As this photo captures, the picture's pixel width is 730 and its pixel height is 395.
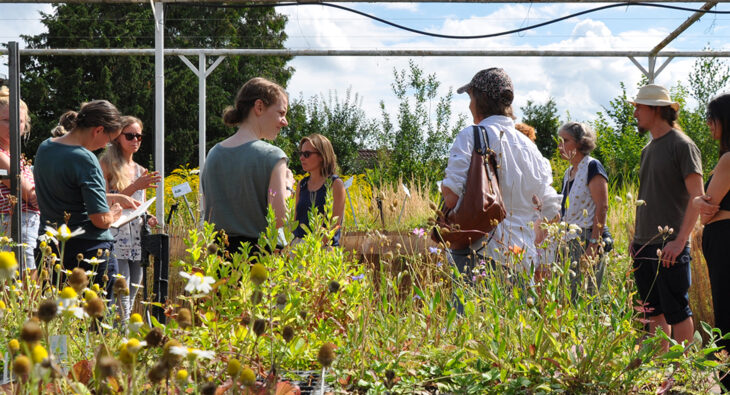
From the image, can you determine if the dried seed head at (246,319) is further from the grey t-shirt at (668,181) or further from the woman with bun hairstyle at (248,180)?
the grey t-shirt at (668,181)

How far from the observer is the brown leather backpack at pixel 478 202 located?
2.62 m

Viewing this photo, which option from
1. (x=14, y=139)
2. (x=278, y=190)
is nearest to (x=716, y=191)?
(x=278, y=190)

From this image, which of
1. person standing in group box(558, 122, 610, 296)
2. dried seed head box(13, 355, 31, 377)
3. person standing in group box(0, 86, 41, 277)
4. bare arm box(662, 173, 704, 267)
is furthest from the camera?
person standing in group box(558, 122, 610, 296)

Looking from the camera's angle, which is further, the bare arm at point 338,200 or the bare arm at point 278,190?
the bare arm at point 338,200

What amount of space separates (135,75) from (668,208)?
23986 mm

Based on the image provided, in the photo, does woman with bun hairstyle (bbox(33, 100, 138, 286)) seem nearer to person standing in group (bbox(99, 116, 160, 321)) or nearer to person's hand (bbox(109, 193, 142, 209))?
person's hand (bbox(109, 193, 142, 209))

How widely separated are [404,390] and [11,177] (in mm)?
2584

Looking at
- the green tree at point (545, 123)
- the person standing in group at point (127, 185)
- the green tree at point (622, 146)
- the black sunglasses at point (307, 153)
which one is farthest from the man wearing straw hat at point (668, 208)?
the green tree at point (545, 123)

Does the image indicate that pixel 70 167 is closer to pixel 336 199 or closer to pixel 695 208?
pixel 336 199

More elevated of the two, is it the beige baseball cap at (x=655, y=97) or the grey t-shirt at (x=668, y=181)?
the beige baseball cap at (x=655, y=97)

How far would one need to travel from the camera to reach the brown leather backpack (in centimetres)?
262

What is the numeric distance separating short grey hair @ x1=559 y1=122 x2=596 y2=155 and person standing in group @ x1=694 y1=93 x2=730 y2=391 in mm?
1065

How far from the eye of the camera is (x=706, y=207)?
114 inches

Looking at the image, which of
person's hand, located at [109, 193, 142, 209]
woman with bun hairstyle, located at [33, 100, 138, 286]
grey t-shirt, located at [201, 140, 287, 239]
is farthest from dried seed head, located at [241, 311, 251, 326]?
person's hand, located at [109, 193, 142, 209]
